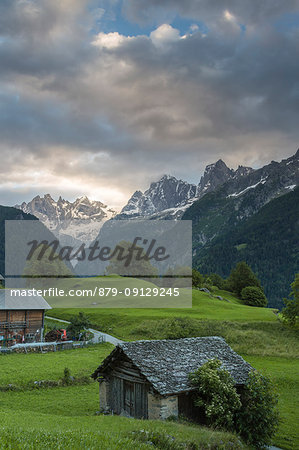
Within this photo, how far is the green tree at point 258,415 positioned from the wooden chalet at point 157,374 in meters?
0.97

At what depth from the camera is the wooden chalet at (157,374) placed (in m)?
21.2

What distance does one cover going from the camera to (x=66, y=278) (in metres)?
117

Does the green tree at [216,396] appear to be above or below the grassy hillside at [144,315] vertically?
above

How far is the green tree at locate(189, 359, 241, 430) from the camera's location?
21031mm

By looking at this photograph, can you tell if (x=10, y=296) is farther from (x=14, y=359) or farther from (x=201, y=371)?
(x=201, y=371)

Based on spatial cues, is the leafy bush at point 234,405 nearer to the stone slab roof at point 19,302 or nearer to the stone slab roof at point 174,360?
the stone slab roof at point 174,360

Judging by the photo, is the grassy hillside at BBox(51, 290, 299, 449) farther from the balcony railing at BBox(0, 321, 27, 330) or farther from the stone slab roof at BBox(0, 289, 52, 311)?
the balcony railing at BBox(0, 321, 27, 330)

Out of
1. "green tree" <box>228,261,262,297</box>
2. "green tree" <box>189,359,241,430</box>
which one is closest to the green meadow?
"green tree" <box>189,359,241,430</box>

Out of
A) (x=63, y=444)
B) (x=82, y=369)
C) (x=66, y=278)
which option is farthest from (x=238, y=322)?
(x=66, y=278)

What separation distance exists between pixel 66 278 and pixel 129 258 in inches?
946

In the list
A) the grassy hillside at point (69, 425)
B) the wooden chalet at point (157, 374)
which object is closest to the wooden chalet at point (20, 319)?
the grassy hillside at point (69, 425)

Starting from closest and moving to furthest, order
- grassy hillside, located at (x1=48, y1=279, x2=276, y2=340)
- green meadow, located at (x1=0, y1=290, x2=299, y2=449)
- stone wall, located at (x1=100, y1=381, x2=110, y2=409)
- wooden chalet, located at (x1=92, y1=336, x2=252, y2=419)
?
green meadow, located at (x1=0, y1=290, x2=299, y2=449), wooden chalet, located at (x1=92, y1=336, x2=252, y2=419), stone wall, located at (x1=100, y1=381, x2=110, y2=409), grassy hillside, located at (x1=48, y1=279, x2=276, y2=340)

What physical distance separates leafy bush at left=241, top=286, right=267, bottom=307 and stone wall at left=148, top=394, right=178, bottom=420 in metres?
94.7

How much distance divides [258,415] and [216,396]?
9.13 ft
